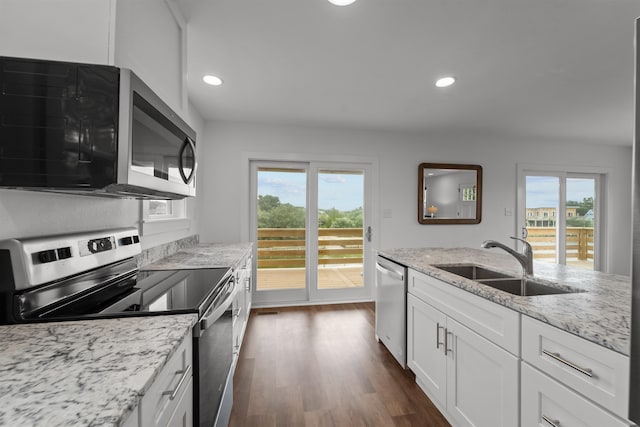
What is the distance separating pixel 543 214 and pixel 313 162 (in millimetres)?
3660

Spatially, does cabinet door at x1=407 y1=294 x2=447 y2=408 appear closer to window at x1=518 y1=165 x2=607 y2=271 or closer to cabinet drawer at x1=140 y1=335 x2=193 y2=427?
cabinet drawer at x1=140 y1=335 x2=193 y2=427

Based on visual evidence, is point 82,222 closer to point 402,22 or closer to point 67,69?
point 67,69

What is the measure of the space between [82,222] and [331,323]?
241cm

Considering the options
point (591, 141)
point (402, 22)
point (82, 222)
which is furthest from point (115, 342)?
point (591, 141)

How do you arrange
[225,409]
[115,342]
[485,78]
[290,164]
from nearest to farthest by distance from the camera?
[115,342]
[225,409]
[485,78]
[290,164]

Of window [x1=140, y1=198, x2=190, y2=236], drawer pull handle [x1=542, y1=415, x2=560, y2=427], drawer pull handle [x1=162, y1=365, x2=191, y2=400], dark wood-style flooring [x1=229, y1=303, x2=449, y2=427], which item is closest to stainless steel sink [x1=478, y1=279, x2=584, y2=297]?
drawer pull handle [x1=542, y1=415, x2=560, y2=427]

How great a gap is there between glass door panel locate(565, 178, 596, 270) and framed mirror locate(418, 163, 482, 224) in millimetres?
1714

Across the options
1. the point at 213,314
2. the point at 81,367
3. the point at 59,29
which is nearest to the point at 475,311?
the point at 213,314

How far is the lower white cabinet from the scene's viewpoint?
1.14 metres

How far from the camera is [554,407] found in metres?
0.95

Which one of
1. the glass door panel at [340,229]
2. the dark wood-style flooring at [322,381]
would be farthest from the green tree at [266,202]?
the dark wood-style flooring at [322,381]

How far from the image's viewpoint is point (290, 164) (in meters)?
3.63

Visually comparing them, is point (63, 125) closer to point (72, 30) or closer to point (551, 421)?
point (72, 30)

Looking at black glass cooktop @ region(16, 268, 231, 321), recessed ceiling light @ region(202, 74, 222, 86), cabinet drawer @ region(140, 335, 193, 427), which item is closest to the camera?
cabinet drawer @ region(140, 335, 193, 427)
